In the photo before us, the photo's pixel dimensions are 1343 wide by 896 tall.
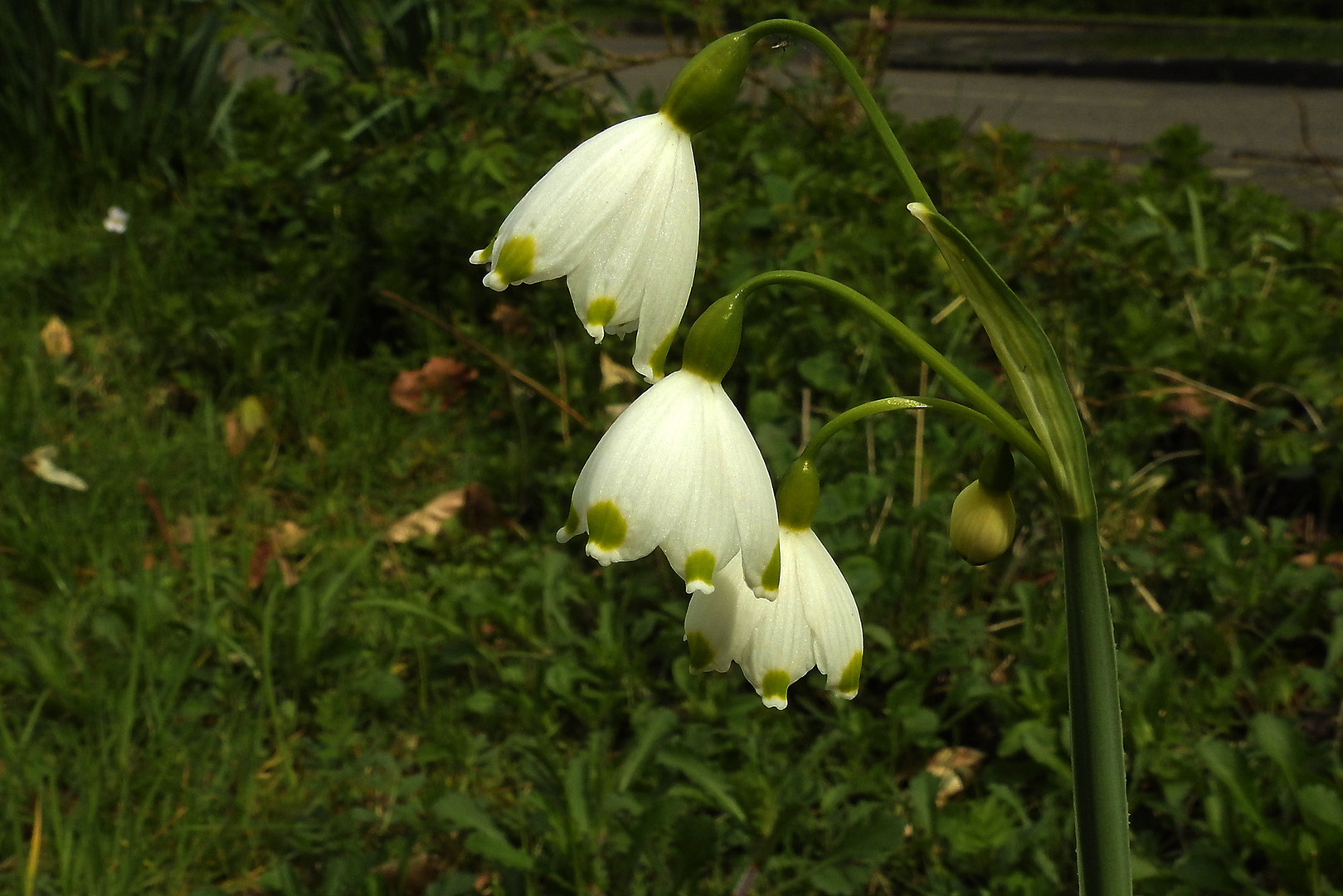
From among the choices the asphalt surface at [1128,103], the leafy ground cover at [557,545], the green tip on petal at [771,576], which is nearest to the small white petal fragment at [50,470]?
the leafy ground cover at [557,545]

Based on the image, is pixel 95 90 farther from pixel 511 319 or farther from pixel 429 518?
pixel 429 518

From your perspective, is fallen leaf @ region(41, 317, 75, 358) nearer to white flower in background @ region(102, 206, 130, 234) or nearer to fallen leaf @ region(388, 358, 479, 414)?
white flower in background @ region(102, 206, 130, 234)

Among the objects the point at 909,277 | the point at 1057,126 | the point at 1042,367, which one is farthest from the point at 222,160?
the point at 1057,126

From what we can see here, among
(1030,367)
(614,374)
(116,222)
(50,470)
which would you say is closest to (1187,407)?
(614,374)

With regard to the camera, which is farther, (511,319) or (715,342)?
(511,319)

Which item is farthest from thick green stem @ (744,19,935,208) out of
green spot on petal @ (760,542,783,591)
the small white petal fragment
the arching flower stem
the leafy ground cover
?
the small white petal fragment
